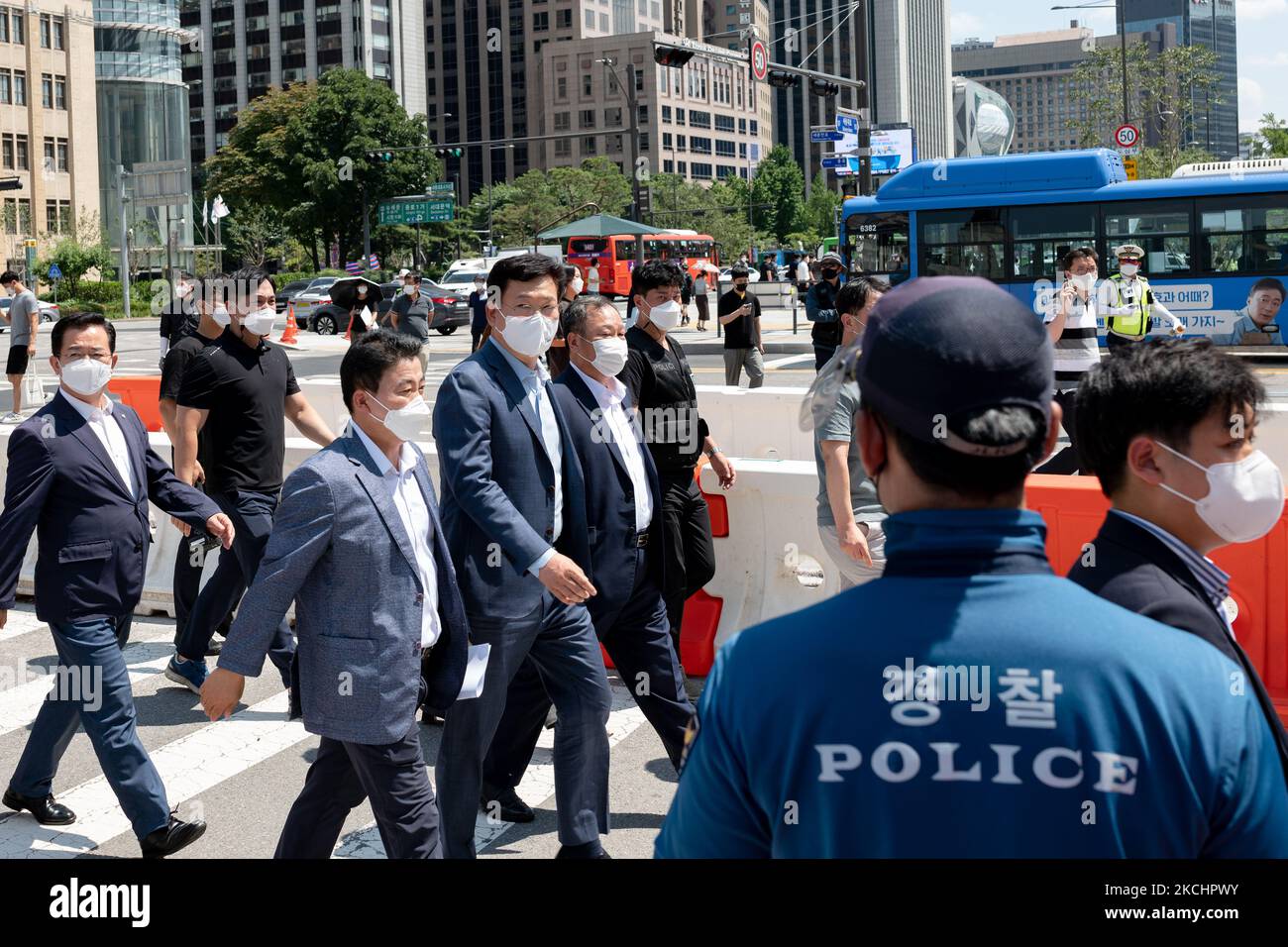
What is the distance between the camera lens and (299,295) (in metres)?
41.3

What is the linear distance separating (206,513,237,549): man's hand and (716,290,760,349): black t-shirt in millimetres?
10376

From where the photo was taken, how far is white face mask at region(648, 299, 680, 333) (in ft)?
20.8

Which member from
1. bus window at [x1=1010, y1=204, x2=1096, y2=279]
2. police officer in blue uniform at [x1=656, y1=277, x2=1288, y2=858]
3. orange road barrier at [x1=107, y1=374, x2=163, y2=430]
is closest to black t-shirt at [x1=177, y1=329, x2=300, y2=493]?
police officer in blue uniform at [x1=656, y1=277, x2=1288, y2=858]

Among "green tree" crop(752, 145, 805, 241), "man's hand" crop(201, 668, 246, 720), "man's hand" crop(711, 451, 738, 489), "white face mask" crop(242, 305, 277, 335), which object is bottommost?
"man's hand" crop(201, 668, 246, 720)

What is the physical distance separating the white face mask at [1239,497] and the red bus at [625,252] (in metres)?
51.4

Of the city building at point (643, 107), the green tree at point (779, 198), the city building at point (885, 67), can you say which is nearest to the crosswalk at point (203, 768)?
the green tree at point (779, 198)

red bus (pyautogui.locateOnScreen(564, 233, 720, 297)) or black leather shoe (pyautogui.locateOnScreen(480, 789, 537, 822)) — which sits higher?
red bus (pyautogui.locateOnScreen(564, 233, 720, 297))

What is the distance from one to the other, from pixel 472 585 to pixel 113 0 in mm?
109259

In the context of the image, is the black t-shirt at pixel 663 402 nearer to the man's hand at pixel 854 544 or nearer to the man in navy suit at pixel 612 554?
the man in navy suit at pixel 612 554

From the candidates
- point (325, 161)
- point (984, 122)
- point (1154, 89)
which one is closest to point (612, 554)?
point (984, 122)

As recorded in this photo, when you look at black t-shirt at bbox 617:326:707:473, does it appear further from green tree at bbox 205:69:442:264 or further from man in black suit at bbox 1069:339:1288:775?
green tree at bbox 205:69:442:264

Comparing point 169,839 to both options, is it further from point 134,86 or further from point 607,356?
point 134,86
